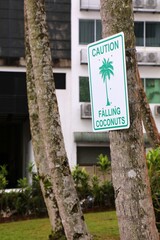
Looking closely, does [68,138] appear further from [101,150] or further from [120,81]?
[120,81]

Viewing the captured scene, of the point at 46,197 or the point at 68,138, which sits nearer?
the point at 46,197

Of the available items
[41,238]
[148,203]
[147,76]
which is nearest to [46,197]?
[41,238]

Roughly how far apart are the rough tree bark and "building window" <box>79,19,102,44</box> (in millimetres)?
21533

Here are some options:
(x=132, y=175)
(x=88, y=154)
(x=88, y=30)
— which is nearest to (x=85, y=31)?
(x=88, y=30)

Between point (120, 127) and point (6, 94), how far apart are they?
24055mm

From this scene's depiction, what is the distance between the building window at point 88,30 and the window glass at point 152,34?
2.65 metres

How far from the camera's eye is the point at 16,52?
92.9 ft

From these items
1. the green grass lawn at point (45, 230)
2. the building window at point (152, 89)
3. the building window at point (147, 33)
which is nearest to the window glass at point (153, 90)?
the building window at point (152, 89)

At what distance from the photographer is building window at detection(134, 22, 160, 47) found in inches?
1183

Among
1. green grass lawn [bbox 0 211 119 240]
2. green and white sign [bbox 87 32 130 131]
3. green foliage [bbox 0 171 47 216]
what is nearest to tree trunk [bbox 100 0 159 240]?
green and white sign [bbox 87 32 130 131]

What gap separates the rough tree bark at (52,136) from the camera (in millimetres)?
7477

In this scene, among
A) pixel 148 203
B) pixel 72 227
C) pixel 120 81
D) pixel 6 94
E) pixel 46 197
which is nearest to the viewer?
pixel 120 81

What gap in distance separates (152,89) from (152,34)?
2986 mm

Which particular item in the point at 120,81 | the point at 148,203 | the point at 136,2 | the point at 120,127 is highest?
the point at 136,2
